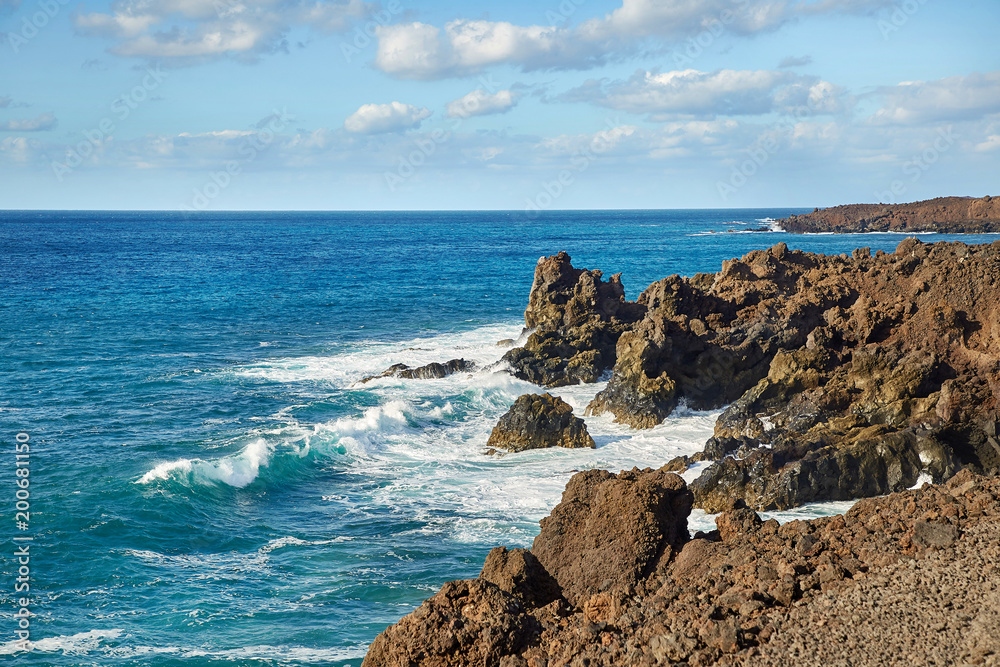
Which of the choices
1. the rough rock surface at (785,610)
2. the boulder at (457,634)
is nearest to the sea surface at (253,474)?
the boulder at (457,634)

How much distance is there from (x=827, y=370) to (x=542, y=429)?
31.0ft

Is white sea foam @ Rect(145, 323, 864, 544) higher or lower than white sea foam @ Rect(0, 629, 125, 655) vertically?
higher

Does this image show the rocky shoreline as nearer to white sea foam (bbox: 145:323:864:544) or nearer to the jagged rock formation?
the jagged rock formation

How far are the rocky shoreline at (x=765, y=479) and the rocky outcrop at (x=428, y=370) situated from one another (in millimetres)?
3063

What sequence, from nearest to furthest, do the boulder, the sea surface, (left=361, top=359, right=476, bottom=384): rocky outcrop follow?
the boulder → the sea surface → (left=361, top=359, right=476, bottom=384): rocky outcrop

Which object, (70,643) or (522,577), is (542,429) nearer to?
(522,577)

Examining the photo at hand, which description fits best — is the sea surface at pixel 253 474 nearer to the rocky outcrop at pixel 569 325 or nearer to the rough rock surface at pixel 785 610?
the rocky outcrop at pixel 569 325

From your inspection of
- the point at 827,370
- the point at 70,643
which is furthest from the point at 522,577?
the point at 827,370

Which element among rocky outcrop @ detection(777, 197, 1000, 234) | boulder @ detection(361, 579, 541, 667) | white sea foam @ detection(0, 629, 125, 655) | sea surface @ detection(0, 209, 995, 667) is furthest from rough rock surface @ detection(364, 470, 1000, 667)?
rocky outcrop @ detection(777, 197, 1000, 234)

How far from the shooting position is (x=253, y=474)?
2466 cm

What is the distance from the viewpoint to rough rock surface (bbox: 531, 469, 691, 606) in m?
12.4

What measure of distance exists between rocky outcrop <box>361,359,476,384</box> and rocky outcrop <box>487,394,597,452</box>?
428 inches

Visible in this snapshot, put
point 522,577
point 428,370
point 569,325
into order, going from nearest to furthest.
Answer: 1. point 522,577
2. point 428,370
3. point 569,325

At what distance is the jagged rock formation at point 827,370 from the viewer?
20.8 meters
